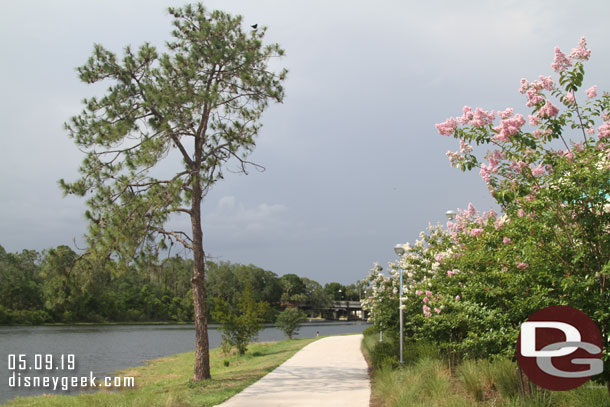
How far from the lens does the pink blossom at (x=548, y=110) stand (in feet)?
21.2

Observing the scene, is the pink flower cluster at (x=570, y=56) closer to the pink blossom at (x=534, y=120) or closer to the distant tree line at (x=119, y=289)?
the pink blossom at (x=534, y=120)

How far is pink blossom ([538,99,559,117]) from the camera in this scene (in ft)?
21.2

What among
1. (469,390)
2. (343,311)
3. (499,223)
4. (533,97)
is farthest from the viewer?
A: (343,311)

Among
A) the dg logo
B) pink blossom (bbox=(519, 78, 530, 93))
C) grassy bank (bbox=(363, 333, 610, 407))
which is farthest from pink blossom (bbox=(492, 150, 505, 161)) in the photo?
grassy bank (bbox=(363, 333, 610, 407))

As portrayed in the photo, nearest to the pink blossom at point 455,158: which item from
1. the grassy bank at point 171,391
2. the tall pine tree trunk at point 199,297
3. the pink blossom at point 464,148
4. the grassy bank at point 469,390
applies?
the pink blossom at point 464,148

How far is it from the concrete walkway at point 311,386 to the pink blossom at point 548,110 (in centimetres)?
627

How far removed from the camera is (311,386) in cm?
1262

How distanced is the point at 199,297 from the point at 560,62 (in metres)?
11.8

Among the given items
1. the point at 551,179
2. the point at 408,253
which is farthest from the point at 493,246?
the point at 408,253

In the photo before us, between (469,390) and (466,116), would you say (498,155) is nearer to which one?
(466,116)

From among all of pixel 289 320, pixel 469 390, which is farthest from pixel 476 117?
pixel 289 320

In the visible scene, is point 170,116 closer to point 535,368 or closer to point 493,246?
point 493,246

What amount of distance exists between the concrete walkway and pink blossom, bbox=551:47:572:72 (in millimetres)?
6766

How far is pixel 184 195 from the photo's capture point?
15.7 m
